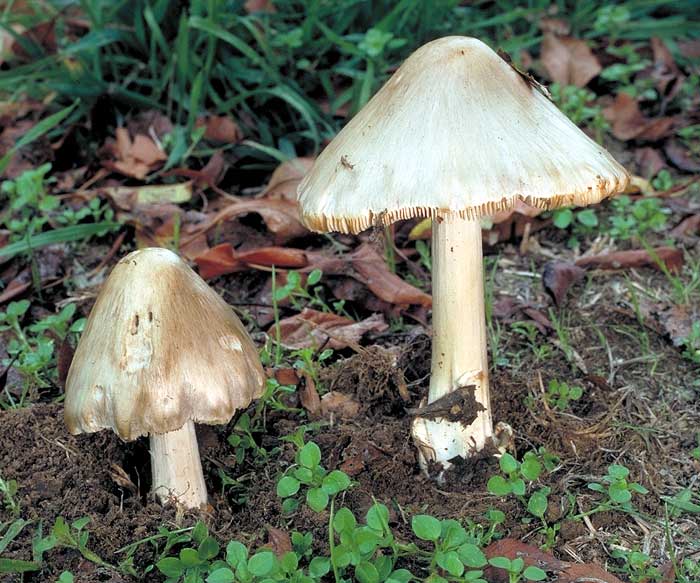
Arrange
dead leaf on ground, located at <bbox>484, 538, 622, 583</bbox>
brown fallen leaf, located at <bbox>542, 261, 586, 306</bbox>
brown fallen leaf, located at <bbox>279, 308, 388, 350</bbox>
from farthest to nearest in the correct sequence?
1. brown fallen leaf, located at <bbox>542, 261, 586, 306</bbox>
2. brown fallen leaf, located at <bbox>279, 308, 388, 350</bbox>
3. dead leaf on ground, located at <bbox>484, 538, 622, 583</bbox>

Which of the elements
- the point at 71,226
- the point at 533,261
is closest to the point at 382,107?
the point at 533,261

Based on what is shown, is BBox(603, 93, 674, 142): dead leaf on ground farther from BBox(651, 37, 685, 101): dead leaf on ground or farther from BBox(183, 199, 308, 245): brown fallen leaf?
BBox(183, 199, 308, 245): brown fallen leaf

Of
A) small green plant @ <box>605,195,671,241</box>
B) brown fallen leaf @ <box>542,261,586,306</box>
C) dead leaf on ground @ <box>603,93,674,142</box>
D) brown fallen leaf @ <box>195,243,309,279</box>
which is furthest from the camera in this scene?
dead leaf on ground @ <box>603,93,674,142</box>

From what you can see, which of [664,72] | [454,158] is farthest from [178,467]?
[664,72]

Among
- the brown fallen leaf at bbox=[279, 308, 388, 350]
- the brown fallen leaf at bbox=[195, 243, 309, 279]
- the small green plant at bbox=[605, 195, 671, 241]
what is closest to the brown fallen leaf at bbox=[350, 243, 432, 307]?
the brown fallen leaf at bbox=[279, 308, 388, 350]

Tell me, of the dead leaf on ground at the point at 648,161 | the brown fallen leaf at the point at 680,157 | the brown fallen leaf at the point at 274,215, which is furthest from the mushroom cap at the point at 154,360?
the brown fallen leaf at the point at 680,157

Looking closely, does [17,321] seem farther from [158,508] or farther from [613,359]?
[613,359]

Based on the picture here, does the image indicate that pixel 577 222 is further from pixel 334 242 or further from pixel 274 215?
pixel 274 215
